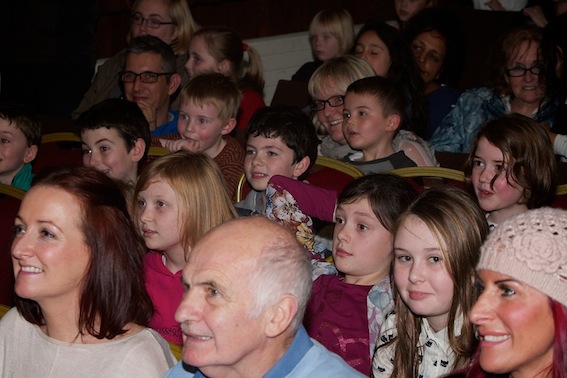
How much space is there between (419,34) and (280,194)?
2.61 m

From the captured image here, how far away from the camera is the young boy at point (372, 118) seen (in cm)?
431

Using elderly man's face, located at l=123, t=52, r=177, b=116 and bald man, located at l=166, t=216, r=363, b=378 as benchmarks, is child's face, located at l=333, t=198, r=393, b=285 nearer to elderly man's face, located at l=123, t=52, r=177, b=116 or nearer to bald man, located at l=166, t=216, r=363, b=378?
bald man, located at l=166, t=216, r=363, b=378

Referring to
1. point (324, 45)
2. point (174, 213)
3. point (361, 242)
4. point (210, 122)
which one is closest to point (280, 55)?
point (324, 45)

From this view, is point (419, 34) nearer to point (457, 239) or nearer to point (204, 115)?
point (204, 115)

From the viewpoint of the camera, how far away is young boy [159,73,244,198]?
174 inches

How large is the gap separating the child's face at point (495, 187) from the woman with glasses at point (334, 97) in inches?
46.9

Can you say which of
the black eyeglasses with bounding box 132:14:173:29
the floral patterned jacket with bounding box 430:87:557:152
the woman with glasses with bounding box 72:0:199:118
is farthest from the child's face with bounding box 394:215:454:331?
the black eyeglasses with bounding box 132:14:173:29

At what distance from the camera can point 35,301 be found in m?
2.46

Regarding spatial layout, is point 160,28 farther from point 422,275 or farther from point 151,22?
point 422,275

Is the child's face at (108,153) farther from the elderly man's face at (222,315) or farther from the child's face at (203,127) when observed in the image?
the elderly man's face at (222,315)

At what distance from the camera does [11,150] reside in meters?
4.28

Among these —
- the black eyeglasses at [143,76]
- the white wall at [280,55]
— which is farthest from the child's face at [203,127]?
the white wall at [280,55]

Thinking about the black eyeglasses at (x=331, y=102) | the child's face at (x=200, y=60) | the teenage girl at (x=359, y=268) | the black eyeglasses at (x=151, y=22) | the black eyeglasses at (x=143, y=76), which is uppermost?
the black eyeglasses at (x=151, y=22)

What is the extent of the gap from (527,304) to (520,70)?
2.98m
